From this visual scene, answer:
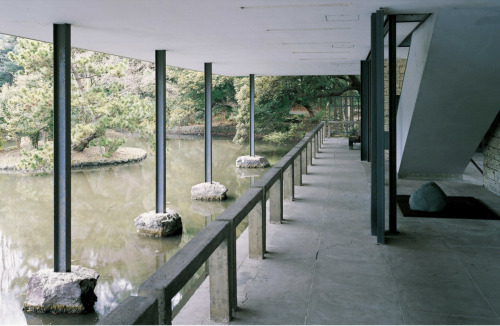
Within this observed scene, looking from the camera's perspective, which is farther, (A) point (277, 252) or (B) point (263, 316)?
(A) point (277, 252)

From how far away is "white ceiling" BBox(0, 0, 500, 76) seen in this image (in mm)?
5152

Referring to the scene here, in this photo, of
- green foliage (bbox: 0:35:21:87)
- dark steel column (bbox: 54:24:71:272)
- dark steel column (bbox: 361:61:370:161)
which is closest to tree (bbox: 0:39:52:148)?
green foliage (bbox: 0:35:21:87)

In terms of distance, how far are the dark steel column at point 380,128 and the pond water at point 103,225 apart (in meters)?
3.96

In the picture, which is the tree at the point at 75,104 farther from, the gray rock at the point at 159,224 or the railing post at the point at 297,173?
the railing post at the point at 297,173

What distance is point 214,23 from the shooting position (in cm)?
632

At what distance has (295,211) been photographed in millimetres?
6785

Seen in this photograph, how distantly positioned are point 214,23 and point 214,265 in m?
3.90

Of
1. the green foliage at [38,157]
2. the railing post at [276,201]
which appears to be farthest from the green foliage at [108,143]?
the railing post at [276,201]

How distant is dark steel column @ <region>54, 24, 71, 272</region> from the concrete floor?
2395mm

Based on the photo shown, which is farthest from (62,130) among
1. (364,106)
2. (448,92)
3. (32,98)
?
(32,98)

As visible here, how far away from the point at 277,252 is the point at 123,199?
41.5 feet

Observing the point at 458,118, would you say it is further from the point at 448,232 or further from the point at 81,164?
the point at 81,164

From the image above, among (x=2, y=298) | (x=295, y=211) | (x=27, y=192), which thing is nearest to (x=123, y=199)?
(x=27, y=192)

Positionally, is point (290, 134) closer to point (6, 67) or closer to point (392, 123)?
point (6, 67)
